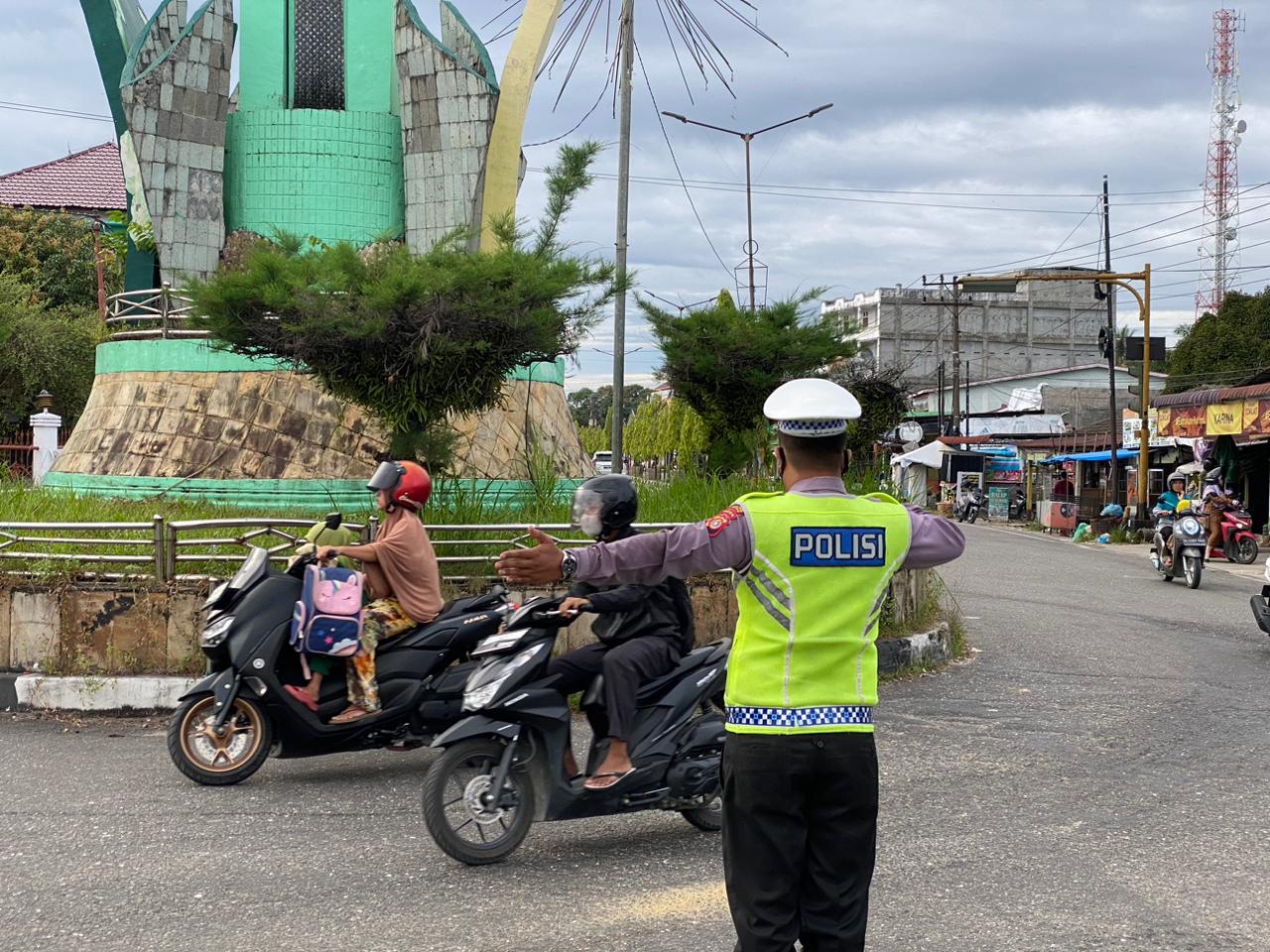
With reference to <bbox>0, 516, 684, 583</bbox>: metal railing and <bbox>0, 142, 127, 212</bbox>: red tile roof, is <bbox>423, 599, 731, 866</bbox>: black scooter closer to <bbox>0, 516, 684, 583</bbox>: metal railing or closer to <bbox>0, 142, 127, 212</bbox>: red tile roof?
<bbox>0, 516, 684, 583</bbox>: metal railing

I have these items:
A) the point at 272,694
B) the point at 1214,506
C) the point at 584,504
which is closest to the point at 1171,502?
the point at 1214,506

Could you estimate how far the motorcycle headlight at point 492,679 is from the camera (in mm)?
5055

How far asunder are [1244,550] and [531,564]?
21.5 m

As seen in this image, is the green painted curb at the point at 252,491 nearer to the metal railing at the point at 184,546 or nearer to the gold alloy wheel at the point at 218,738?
the metal railing at the point at 184,546

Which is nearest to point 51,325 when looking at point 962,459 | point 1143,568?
point 1143,568

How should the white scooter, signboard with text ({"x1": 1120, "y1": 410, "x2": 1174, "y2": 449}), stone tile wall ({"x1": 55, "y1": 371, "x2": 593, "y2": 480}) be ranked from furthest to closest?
signboard with text ({"x1": 1120, "y1": 410, "x2": 1174, "y2": 449}) → stone tile wall ({"x1": 55, "y1": 371, "x2": 593, "y2": 480}) → the white scooter

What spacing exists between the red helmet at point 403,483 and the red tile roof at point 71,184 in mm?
44873

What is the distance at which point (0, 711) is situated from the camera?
26.5 feet

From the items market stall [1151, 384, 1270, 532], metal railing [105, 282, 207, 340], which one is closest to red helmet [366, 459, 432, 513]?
metal railing [105, 282, 207, 340]

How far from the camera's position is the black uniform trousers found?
2.99 m

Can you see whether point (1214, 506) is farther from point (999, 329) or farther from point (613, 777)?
point (999, 329)

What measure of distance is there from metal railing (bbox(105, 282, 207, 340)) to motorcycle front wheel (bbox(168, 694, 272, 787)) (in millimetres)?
10192

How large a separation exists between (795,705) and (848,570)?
349mm

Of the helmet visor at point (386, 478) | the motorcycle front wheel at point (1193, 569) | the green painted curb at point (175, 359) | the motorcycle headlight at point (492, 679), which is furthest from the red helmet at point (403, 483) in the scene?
the motorcycle front wheel at point (1193, 569)
